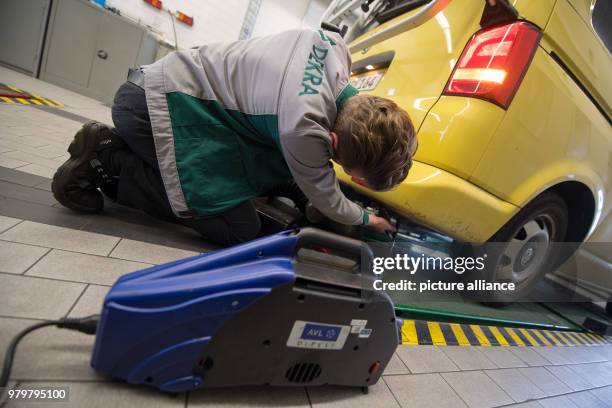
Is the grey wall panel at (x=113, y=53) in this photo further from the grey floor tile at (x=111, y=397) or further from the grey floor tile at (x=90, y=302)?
the grey floor tile at (x=111, y=397)

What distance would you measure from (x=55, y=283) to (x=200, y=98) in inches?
31.6

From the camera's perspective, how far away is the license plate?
1.71 metres

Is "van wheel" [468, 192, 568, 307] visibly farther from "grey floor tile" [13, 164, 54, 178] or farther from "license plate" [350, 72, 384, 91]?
"grey floor tile" [13, 164, 54, 178]

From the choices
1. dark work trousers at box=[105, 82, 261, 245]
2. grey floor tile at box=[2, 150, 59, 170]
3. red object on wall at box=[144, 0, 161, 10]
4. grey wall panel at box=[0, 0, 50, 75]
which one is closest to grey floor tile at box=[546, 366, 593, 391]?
dark work trousers at box=[105, 82, 261, 245]

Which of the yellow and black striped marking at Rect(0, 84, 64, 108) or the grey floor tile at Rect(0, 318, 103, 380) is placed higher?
the grey floor tile at Rect(0, 318, 103, 380)

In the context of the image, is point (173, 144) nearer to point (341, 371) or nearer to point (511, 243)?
point (341, 371)

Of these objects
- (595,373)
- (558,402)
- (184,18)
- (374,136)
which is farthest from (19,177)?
(184,18)

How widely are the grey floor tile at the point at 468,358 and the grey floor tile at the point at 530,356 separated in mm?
331

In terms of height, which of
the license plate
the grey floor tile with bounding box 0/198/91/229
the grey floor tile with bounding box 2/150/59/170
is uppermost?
the license plate

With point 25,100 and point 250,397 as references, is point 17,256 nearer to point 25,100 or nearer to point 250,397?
point 250,397

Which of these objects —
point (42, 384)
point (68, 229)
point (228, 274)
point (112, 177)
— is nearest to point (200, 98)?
point (112, 177)

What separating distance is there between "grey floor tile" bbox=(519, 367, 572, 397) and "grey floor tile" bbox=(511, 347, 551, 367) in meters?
0.04

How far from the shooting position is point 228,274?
→ 0.67 meters

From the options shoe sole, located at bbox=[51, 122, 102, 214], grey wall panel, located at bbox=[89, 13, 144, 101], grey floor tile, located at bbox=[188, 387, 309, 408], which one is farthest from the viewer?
grey wall panel, located at bbox=[89, 13, 144, 101]
